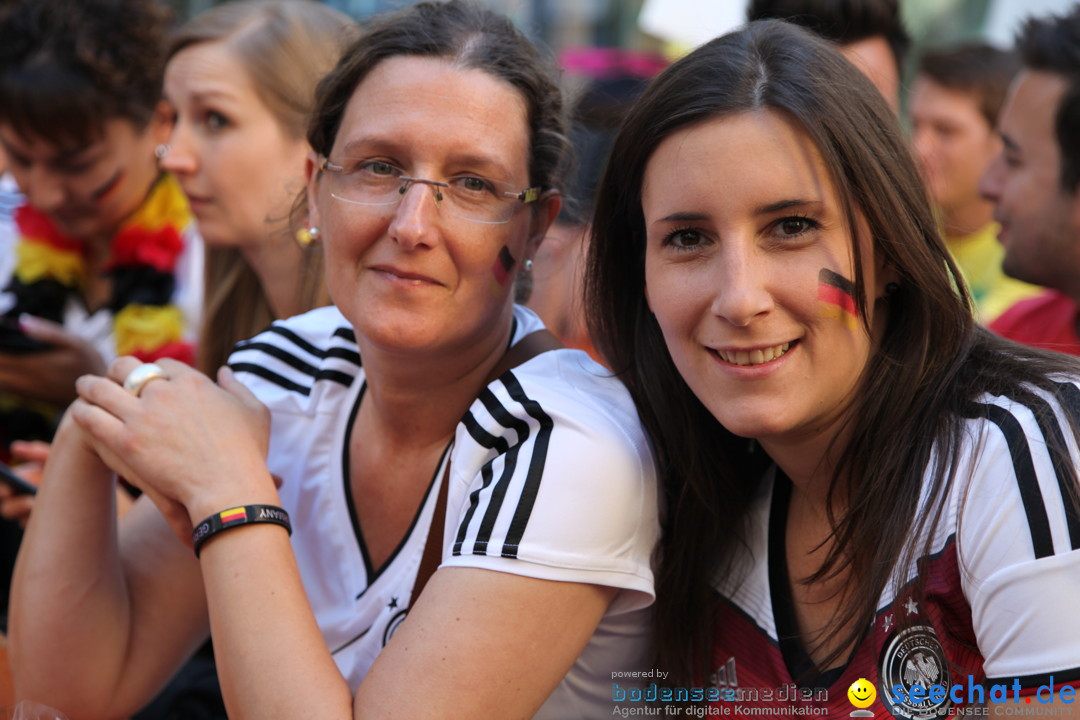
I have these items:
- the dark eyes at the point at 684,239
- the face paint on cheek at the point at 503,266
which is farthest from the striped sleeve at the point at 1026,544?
the face paint on cheek at the point at 503,266

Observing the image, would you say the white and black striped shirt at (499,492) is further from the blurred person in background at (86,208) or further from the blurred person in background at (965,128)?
the blurred person in background at (965,128)

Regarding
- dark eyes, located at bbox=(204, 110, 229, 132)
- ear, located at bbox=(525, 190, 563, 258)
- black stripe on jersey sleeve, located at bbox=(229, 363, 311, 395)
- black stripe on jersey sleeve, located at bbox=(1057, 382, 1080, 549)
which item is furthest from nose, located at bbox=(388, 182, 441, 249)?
dark eyes, located at bbox=(204, 110, 229, 132)

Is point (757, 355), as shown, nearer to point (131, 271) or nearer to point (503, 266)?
point (503, 266)

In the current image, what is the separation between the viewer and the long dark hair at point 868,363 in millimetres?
1639

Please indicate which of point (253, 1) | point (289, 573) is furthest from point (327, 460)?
point (253, 1)

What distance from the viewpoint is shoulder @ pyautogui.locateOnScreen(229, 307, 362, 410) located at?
2320 millimetres

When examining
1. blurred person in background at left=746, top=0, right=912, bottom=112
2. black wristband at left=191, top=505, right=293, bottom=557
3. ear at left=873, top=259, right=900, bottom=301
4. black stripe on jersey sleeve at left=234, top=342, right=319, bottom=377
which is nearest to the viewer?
ear at left=873, top=259, right=900, bottom=301

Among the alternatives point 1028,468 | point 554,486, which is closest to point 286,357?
point 554,486

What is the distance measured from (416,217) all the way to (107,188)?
2.41m

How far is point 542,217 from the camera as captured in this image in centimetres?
217

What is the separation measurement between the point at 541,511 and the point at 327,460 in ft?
2.35

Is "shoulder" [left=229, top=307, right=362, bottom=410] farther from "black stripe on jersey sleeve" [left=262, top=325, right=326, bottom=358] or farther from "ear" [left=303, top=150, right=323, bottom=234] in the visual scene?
"ear" [left=303, top=150, right=323, bottom=234]

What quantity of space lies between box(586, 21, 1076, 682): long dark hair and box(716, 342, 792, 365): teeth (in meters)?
0.14

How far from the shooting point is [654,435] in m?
1.92
